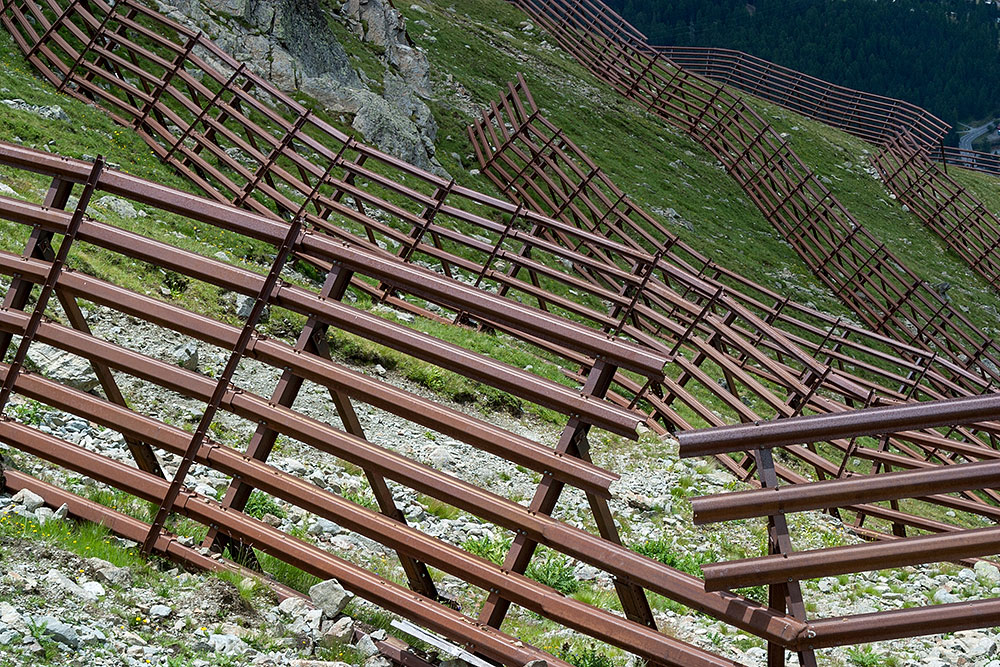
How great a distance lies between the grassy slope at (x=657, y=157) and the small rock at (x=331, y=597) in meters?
22.8

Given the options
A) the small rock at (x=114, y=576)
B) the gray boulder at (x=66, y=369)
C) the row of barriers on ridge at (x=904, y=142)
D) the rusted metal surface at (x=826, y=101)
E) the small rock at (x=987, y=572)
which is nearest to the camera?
the small rock at (x=114, y=576)

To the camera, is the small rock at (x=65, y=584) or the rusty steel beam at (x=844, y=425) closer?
the rusty steel beam at (x=844, y=425)

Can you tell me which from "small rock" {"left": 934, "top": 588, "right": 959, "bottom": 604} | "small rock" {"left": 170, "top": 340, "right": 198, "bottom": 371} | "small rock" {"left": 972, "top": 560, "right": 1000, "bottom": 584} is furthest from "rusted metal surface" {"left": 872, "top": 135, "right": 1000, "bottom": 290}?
"small rock" {"left": 170, "top": 340, "right": 198, "bottom": 371}

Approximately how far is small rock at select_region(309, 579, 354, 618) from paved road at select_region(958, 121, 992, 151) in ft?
481

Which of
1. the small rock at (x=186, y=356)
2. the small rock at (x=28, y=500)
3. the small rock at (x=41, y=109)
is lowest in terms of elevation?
the small rock at (x=41, y=109)

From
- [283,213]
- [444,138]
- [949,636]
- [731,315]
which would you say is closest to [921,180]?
[444,138]

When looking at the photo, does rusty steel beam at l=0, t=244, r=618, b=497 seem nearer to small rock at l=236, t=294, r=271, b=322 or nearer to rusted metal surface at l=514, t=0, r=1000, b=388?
small rock at l=236, t=294, r=271, b=322

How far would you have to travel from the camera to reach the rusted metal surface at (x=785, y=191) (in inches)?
1325

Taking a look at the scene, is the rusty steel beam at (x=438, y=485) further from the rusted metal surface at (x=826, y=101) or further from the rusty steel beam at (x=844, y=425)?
the rusted metal surface at (x=826, y=101)

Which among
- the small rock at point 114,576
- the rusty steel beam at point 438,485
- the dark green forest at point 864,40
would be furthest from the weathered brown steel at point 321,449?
the dark green forest at point 864,40

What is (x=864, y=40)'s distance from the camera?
138375 mm

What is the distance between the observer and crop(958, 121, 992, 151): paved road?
439 feet

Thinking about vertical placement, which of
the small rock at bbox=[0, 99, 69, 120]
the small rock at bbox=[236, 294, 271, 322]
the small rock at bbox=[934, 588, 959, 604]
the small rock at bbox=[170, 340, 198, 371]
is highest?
the small rock at bbox=[934, 588, 959, 604]

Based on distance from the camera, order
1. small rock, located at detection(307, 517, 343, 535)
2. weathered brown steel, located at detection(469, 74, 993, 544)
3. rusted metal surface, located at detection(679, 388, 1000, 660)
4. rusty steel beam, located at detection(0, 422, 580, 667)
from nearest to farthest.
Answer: rusted metal surface, located at detection(679, 388, 1000, 660)
rusty steel beam, located at detection(0, 422, 580, 667)
small rock, located at detection(307, 517, 343, 535)
weathered brown steel, located at detection(469, 74, 993, 544)
